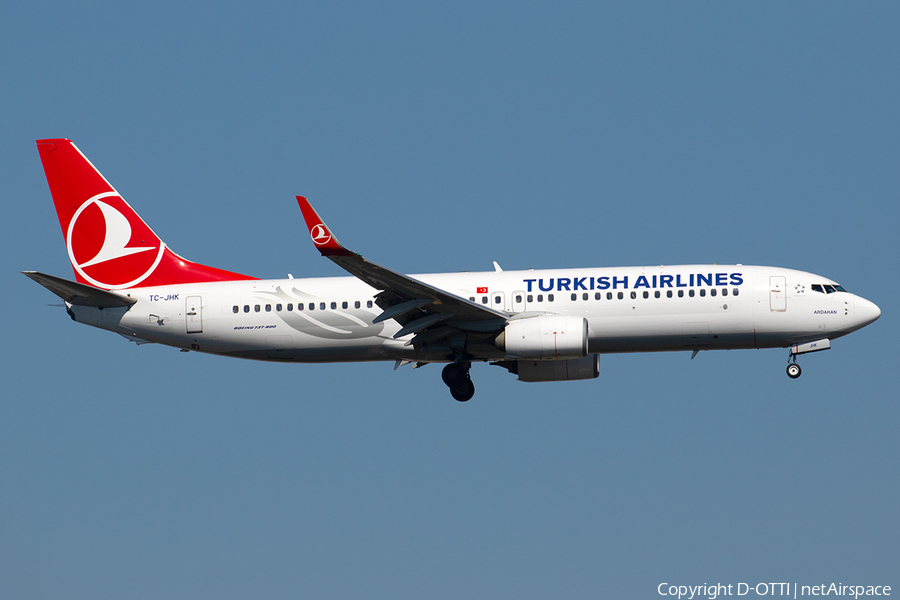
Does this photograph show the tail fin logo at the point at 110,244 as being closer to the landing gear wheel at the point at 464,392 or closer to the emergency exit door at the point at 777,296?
the landing gear wheel at the point at 464,392

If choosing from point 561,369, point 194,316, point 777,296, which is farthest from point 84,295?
point 777,296

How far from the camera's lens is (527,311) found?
122 ft

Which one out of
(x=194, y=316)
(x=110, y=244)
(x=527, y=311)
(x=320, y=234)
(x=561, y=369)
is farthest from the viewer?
(x=110, y=244)

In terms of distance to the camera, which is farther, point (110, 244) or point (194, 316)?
point (110, 244)

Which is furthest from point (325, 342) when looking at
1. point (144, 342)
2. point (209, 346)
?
point (144, 342)

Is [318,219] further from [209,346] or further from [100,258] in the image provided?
[100,258]

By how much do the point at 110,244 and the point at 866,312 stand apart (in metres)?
27.4

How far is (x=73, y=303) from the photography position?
39.0 m

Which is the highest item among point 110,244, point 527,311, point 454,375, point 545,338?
point 110,244

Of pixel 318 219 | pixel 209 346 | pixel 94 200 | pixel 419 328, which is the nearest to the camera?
pixel 318 219

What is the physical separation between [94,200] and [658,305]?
21799 mm

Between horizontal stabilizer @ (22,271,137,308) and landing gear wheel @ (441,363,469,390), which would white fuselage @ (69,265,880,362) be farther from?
landing gear wheel @ (441,363,469,390)

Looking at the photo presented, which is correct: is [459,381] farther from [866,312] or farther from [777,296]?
[866,312]

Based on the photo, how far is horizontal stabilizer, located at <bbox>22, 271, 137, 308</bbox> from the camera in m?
37.0
